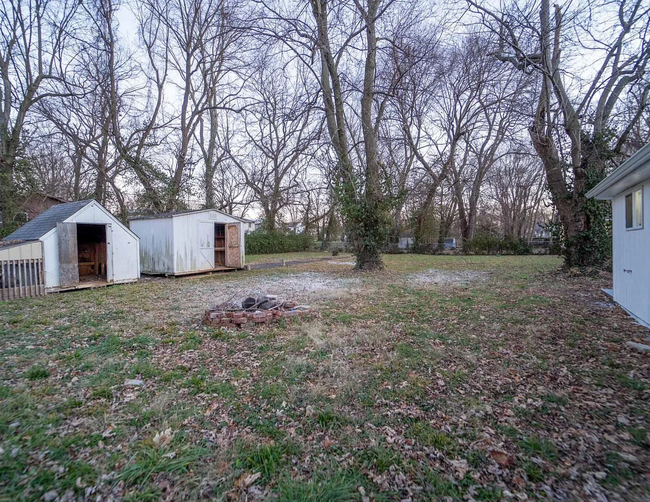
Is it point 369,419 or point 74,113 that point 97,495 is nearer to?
point 369,419

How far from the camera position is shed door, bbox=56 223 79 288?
8328 mm

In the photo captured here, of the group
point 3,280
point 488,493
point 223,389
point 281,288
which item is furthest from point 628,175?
point 3,280

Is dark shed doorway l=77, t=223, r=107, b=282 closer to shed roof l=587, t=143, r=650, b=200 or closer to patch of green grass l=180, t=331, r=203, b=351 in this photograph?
patch of green grass l=180, t=331, r=203, b=351

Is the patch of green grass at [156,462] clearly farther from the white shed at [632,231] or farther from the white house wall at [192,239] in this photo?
the white house wall at [192,239]

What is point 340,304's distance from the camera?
6.73 metres

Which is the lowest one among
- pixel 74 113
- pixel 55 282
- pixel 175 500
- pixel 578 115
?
pixel 175 500

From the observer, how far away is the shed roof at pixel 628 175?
13.5 feet

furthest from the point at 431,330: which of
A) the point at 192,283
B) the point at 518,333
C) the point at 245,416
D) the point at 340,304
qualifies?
the point at 192,283

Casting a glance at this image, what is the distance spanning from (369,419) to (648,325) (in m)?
5.09

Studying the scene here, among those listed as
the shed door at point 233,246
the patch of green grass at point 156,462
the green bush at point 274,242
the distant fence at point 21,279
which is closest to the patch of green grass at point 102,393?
the patch of green grass at point 156,462

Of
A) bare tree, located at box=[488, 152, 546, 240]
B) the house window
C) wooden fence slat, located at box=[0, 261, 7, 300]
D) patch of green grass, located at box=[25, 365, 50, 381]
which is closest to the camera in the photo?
patch of green grass, located at box=[25, 365, 50, 381]

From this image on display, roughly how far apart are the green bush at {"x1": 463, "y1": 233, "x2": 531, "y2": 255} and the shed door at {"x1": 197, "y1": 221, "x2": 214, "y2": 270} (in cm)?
1846

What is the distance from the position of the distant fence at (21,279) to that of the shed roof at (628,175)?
11.8 meters

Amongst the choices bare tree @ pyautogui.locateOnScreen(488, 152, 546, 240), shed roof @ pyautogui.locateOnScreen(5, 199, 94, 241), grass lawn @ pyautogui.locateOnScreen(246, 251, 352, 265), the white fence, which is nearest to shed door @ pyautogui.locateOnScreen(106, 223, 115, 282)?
shed roof @ pyautogui.locateOnScreen(5, 199, 94, 241)
